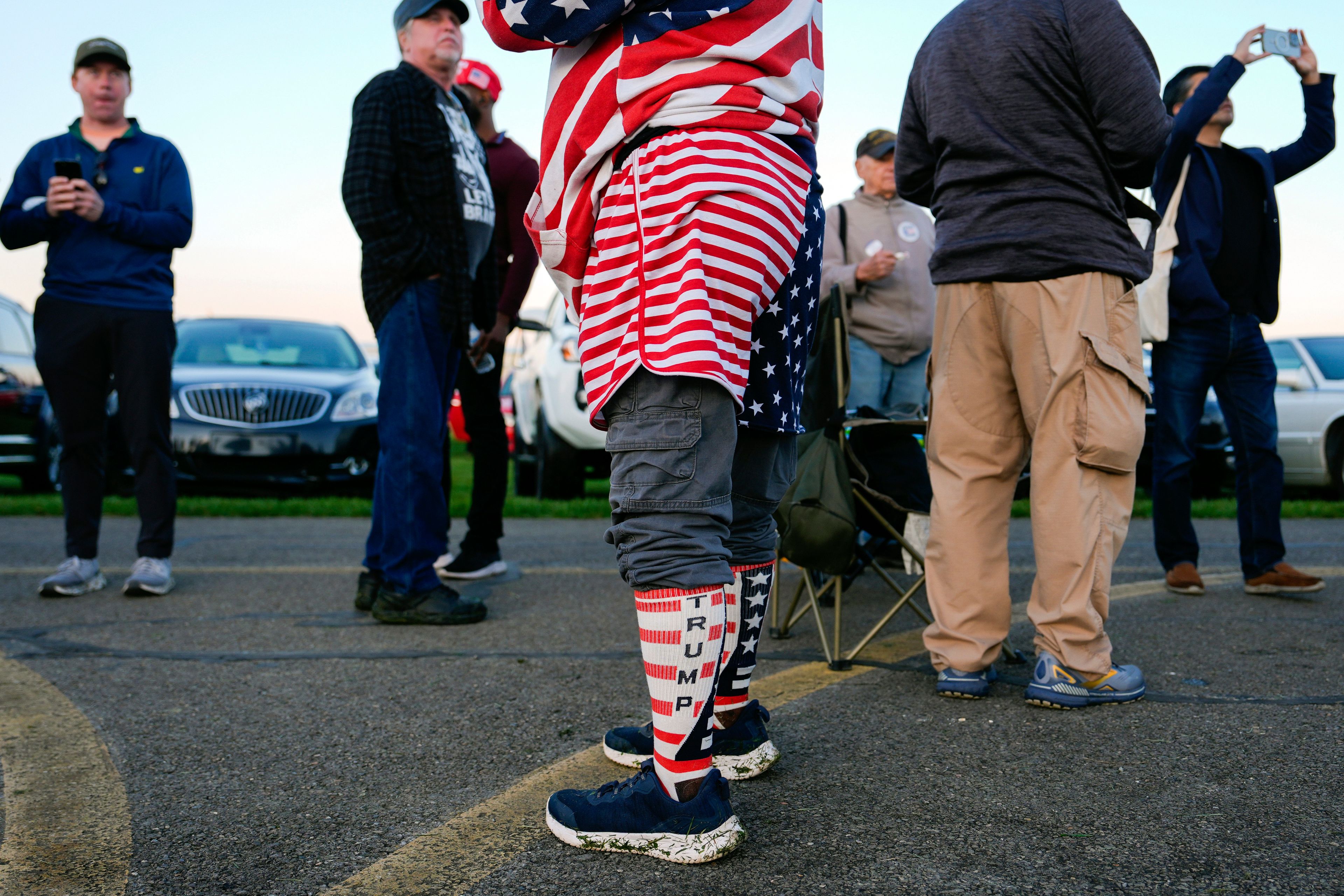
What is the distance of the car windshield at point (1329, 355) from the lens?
392 inches

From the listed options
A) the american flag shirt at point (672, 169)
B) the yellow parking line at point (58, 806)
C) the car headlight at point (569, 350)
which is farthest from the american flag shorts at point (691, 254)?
the car headlight at point (569, 350)

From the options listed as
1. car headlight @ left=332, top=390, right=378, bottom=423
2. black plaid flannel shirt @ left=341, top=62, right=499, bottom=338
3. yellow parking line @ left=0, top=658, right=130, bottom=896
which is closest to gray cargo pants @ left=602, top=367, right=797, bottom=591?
yellow parking line @ left=0, top=658, right=130, bottom=896

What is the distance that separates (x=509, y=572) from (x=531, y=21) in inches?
137

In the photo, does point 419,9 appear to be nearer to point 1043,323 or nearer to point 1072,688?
point 1043,323

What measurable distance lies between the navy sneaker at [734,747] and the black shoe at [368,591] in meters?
1.96

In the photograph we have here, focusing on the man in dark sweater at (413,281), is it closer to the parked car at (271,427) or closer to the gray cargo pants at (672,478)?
the gray cargo pants at (672,478)

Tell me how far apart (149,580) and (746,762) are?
313 cm

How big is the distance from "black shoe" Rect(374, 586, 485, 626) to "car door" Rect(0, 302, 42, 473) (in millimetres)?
7834

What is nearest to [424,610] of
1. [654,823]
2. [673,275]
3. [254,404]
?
[654,823]

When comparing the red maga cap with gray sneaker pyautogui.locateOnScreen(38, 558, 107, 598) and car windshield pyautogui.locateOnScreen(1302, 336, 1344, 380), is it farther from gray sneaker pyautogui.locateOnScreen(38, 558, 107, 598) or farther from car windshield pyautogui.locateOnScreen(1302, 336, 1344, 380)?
car windshield pyautogui.locateOnScreen(1302, 336, 1344, 380)

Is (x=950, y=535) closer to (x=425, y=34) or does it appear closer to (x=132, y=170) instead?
(x=425, y=34)

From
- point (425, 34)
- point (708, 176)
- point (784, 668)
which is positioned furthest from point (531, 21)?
point (425, 34)

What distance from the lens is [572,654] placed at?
3.26 m

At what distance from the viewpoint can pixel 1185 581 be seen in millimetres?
4191
